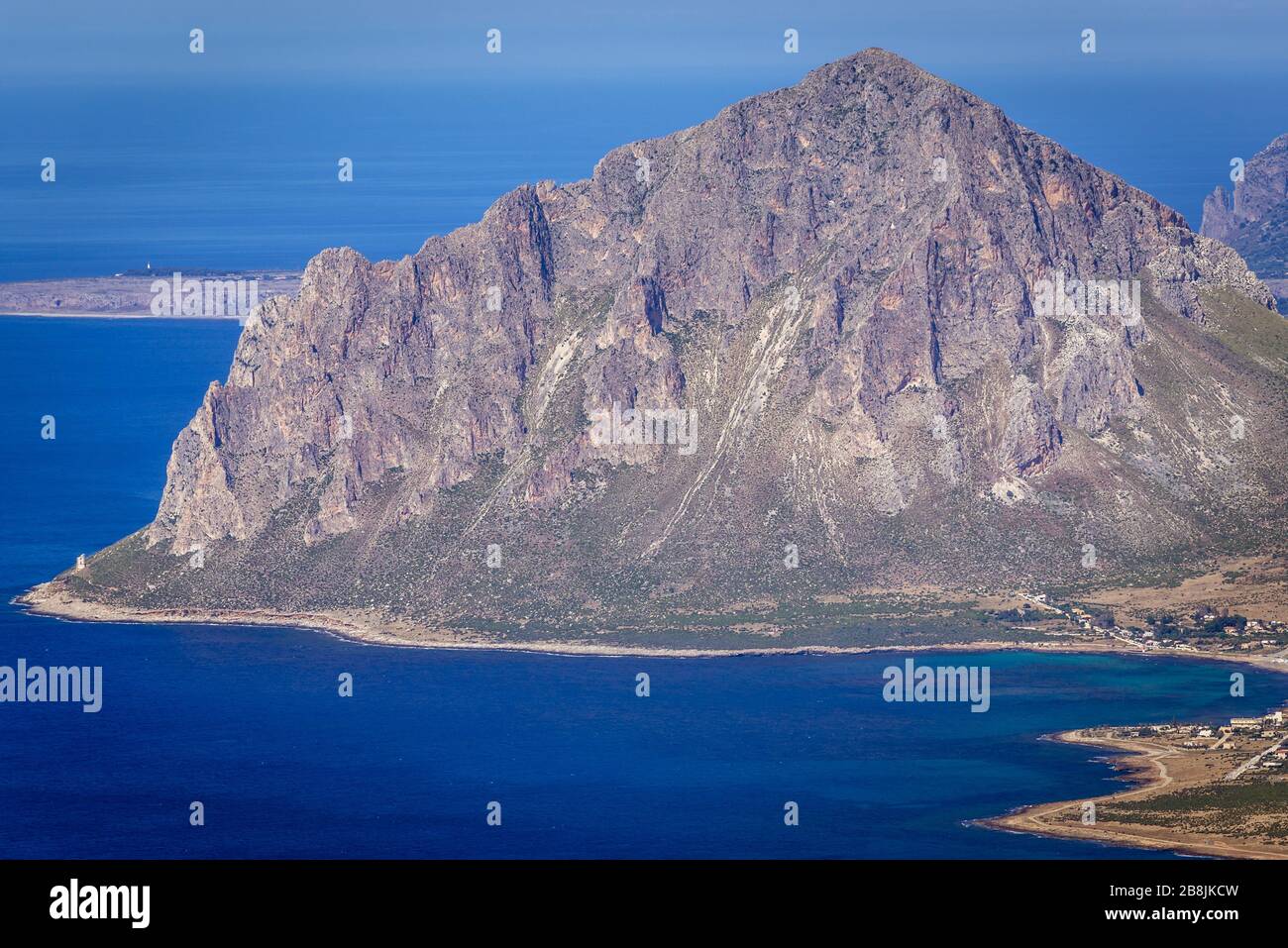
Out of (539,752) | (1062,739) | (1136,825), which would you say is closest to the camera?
(1136,825)

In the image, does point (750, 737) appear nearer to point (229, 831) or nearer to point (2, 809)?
point (229, 831)

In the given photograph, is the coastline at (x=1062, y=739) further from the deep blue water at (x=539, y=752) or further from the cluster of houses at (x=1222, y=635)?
the deep blue water at (x=539, y=752)

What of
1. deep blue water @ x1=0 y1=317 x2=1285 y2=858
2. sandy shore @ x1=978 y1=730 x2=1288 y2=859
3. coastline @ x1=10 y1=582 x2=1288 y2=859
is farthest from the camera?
deep blue water @ x1=0 y1=317 x2=1285 y2=858

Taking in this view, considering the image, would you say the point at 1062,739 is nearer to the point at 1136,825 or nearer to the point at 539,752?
the point at 1136,825

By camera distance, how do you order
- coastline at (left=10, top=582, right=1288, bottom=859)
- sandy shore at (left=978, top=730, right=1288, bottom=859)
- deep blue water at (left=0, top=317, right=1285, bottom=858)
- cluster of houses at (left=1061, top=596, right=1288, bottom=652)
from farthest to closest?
cluster of houses at (left=1061, top=596, right=1288, bottom=652)
deep blue water at (left=0, top=317, right=1285, bottom=858)
coastline at (left=10, top=582, right=1288, bottom=859)
sandy shore at (left=978, top=730, right=1288, bottom=859)

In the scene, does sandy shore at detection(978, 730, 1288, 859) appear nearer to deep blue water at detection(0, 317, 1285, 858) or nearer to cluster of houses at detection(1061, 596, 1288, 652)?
deep blue water at detection(0, 317, 1285, 858)

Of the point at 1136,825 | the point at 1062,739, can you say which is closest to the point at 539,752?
the point at 1062,739

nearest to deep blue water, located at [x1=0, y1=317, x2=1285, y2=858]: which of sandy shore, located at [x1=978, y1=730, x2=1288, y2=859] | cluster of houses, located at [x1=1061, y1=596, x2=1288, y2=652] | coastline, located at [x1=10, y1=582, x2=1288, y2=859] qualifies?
coastline, located at [x1=10, y1=582, x2=1288, y2=859]

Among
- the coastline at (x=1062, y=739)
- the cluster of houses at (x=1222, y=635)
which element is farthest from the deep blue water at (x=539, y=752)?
the cluster of houses at (x=1222, y=635)
